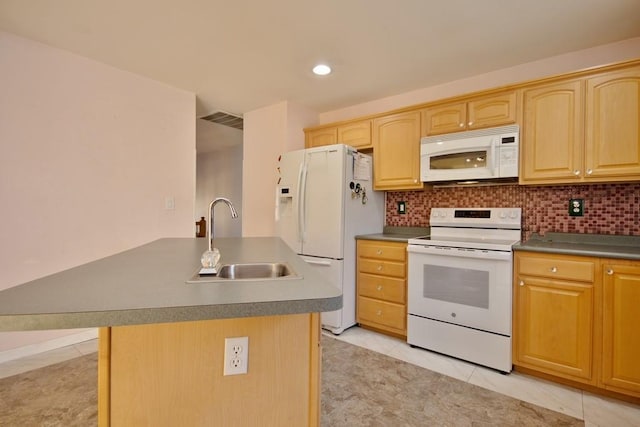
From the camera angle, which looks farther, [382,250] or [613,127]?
[382,250]

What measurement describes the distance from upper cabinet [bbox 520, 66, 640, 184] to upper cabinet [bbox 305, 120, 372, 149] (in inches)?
53.8

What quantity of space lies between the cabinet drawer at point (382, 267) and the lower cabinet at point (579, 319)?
0.87 metres

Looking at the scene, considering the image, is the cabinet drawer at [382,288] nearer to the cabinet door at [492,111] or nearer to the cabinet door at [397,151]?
the cabinet door at [397,151]

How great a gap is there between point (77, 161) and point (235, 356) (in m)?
2.51

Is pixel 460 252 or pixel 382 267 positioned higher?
pixel 460 252

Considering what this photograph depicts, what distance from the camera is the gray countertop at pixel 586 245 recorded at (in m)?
1.82

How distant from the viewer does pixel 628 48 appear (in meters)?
2.19

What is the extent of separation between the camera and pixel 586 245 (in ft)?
7.07

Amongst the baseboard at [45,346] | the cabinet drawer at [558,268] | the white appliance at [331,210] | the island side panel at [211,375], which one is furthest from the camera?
the white appliance at [331,210]

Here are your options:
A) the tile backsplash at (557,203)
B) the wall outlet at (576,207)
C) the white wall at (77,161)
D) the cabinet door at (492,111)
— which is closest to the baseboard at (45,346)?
the white wall at (77,161)

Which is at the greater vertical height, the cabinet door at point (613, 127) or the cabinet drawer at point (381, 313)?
the cabinet door at point (613, 127)

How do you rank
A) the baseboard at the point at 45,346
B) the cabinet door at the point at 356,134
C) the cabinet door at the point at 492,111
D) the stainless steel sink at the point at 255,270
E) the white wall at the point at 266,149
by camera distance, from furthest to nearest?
1. the white wall at the point at 266,149
2. the cabinet door at the point at 356,134
3. the cabinet door at the point at 492,111
4. the baseboard at the point at 45,346
5. the stainless steel sink at the point at 255,270

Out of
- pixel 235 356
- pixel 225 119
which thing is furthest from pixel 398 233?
pixel 225 119

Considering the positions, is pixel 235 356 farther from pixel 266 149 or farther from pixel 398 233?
pixel 266 149
